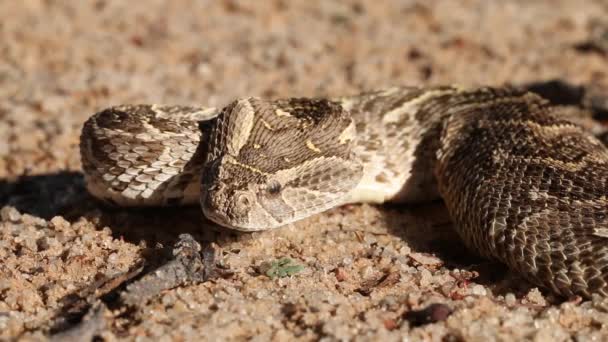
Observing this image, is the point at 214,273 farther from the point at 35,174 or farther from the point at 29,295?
the point at 35,174

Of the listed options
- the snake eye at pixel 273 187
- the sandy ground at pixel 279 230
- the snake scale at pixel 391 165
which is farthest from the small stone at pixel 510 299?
the snake eye at pixel 273 187

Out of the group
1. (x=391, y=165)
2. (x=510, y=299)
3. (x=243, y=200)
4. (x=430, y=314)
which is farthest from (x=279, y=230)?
(x=510, y=299)

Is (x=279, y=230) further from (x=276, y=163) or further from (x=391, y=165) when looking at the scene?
(x=391, y=165)

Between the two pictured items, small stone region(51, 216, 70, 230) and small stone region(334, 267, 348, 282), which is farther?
small stone region(51, 216, 70, 230)

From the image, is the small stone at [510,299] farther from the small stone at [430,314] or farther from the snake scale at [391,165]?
the small stone at [430,314]

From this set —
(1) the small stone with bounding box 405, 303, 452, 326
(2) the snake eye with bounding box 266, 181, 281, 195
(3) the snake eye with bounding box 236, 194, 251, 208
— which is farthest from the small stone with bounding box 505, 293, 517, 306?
(3) the snake eye with bounding box 236, 194, 251, 208

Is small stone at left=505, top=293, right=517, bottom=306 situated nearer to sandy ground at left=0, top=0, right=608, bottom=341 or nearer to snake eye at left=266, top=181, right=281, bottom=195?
sandy ground at left=0, top=0, right=608, bottom=341
